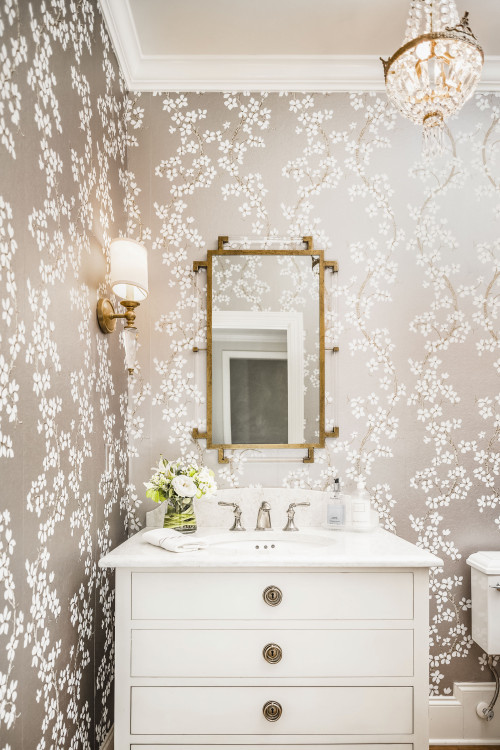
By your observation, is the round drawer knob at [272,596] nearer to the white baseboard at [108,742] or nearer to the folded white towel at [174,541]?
the folded white towel at [174,541]

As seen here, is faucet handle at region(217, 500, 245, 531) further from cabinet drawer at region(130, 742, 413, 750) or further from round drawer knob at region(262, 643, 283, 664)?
cabinet drawer at region(130, 742, 413, 750)

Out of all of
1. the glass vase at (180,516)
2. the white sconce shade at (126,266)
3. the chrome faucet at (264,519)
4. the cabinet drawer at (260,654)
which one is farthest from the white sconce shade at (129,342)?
the cabinet drawer at (260,654)

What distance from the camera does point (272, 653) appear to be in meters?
1.67

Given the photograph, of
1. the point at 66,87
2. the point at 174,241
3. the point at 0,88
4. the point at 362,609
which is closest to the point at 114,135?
the point at 174,241

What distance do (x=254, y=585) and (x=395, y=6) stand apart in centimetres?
218

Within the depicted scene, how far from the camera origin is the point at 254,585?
170 centimetres

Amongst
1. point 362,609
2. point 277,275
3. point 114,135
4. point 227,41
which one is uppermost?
point 227,41

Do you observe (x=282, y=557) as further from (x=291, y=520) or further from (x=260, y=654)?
(x=291, y=520)

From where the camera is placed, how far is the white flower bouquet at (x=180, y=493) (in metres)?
2.02

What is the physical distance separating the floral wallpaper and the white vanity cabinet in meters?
0.62

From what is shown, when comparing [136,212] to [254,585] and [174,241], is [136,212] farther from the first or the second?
[254,585]

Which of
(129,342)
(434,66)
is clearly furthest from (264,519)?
(434,66)

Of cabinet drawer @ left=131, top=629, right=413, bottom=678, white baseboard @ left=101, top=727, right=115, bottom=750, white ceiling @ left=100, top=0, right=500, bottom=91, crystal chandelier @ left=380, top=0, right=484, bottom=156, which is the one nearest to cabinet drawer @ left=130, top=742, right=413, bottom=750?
cabinet drawer @ left=131, top=629, right=413, bottom=678

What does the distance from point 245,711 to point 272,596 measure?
0.36 metres
